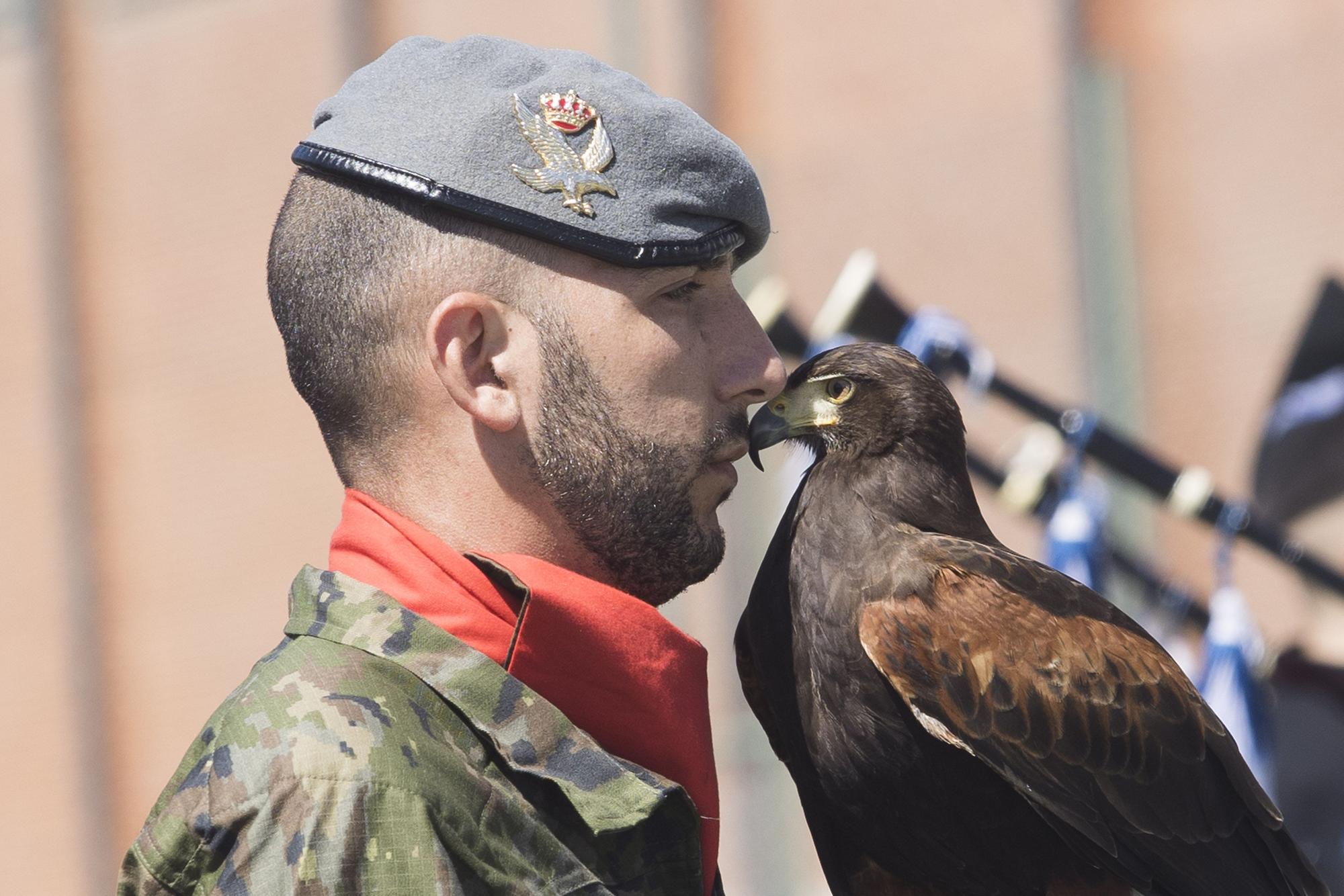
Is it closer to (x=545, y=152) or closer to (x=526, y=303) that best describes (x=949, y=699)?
(x=526, y=303)

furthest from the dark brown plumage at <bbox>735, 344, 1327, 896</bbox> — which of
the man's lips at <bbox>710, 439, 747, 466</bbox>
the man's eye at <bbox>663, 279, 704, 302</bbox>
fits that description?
the man's eye at <bbox>663, 279, 704, 302</bbox>

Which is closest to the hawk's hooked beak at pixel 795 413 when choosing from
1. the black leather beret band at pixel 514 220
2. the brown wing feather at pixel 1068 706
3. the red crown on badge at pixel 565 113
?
the brown wing feather at pixel 1068 706

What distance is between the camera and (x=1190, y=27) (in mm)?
7242

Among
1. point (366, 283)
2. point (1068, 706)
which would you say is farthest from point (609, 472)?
point (1068, 706)

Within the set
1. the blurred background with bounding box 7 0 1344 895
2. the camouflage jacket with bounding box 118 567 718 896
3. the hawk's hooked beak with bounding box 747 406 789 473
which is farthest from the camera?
the blurred background with bounding box 7 0 1344 895

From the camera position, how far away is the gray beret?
1.74 m

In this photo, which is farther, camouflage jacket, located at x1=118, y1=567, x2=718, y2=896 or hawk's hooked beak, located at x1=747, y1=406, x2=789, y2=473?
hawk's hooked beak, located at x1=747, y1=406, x2=789, y2=473

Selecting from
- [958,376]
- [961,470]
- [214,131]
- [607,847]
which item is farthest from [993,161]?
[607,847]

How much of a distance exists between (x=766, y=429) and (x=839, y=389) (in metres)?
0.14

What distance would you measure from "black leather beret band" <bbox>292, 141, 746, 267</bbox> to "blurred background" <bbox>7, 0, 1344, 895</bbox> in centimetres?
316

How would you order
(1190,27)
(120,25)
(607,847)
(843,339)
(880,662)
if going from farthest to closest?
(120,25) → (1190,27) → (843,339) → (880,662) → (607,847)

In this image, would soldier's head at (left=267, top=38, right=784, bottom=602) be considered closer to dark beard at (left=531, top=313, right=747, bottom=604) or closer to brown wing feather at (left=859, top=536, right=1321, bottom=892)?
dark beard at (left=531, top=313, right=747, bottom=604)

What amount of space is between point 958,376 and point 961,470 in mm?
1709

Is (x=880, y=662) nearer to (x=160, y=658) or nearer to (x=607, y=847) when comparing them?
(x=607, y=847)
